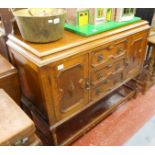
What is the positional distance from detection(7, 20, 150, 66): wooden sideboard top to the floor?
2.97 ft

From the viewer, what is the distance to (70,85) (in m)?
1.16

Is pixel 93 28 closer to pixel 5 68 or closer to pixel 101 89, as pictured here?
pixel 101 89

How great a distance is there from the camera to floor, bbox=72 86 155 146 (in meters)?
1.55

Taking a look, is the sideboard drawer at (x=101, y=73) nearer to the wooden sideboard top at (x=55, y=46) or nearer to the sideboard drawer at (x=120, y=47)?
the sideboard drawer at (x=120, y=47)

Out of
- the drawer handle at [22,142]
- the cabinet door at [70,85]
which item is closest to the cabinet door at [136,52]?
the cabinet door at [70,85]

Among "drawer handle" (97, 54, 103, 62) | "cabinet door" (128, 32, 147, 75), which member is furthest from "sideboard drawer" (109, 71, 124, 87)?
"drawer handle" (97, 54, 103, 62)

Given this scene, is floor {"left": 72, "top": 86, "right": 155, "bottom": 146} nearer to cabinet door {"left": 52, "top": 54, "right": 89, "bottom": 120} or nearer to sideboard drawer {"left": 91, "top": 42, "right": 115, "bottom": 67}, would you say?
cabinet door {"left": 52, "top": 54, "right": 89, "bottom": 120}

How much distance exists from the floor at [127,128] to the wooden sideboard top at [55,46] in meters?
0.90

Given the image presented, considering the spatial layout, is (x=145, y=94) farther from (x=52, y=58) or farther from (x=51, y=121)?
(x=52, y=58)

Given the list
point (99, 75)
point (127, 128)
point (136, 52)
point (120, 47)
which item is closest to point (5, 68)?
point (99, 75)

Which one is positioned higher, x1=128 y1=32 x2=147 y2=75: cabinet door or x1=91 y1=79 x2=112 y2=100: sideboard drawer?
x1=128 y1=32 x2=147 y2=75: cabinet door

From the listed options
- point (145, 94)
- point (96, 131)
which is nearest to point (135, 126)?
point (96, 131)

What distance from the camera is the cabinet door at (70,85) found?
1058 mm

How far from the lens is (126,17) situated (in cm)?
144
